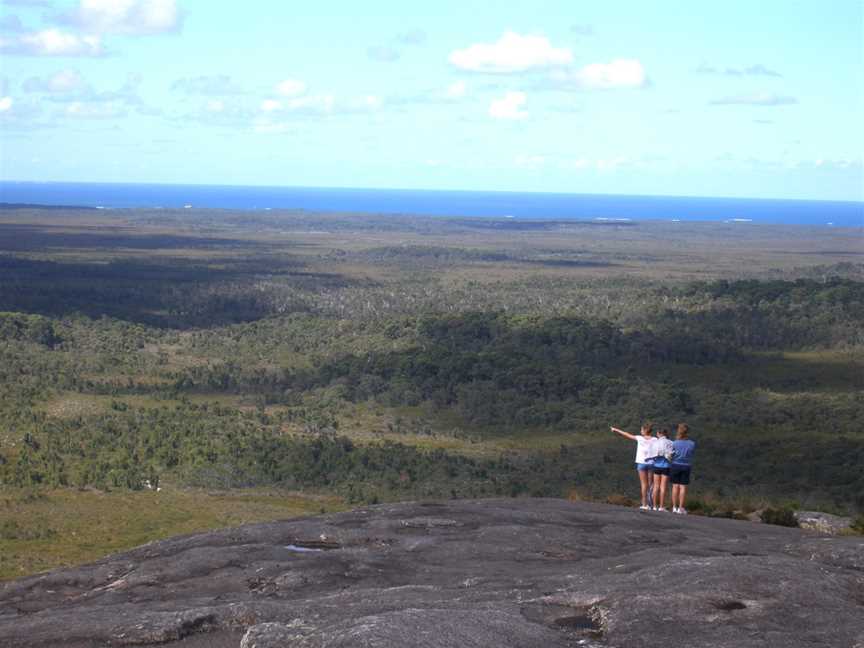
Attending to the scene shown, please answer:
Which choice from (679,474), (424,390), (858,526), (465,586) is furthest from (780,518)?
(424,390)

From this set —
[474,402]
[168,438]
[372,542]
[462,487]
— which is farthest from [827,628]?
[474,402]

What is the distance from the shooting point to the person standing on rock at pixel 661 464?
75.9 feet

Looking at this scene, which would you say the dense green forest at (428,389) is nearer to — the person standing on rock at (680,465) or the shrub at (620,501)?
the shrub at (620,501)

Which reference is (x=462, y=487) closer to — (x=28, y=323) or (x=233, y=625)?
(x=233, y=625)

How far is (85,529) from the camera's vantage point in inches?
1635

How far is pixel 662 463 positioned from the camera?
2352 centimetres

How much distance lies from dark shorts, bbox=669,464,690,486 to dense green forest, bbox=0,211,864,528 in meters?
10.5

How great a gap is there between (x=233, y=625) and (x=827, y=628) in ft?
24.8

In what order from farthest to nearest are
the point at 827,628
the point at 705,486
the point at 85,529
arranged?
the point at 705,486
the point at 85,529
the point at 827,628

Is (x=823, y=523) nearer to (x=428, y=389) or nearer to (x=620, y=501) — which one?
(x=620, y=501)

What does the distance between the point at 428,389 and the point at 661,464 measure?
49.7 metres

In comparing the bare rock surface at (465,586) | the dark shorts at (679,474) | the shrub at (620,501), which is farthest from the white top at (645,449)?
the shrub at (620,501)

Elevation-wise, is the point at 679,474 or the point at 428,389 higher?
the point at 679,474

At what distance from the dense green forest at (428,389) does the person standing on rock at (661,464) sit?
10224mm
